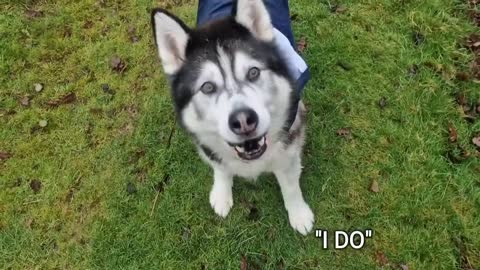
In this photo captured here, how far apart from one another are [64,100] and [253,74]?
2.73 metres

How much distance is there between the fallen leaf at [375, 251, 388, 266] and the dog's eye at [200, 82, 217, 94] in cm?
193

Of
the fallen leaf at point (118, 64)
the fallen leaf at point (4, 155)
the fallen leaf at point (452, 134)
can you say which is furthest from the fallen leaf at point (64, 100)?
the fallen leaf at point (452, 134)

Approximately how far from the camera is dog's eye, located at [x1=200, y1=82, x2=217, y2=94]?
290cm

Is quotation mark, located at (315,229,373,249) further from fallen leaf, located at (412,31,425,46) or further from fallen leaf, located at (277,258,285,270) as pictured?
fallen leaf, located at (412,31,425,46)

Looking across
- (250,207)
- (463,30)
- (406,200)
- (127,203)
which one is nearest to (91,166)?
(127,203)

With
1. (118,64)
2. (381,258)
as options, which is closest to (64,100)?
(118,64)

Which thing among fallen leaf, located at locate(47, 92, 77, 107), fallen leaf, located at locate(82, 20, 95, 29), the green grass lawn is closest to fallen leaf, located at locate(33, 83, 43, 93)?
the green grass lawn

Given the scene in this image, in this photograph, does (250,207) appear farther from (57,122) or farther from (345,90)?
(57,122)

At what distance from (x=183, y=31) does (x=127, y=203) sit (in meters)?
1.95

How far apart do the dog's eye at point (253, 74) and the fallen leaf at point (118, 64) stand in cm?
249

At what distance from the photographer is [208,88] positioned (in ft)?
9.55

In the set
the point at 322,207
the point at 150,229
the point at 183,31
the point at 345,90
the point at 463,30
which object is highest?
the point at 183,31

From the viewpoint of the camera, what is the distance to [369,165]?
14.0 feet

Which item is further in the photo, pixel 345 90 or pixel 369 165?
pixel 345 90
